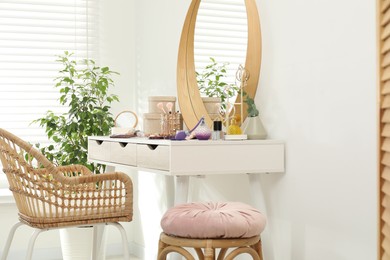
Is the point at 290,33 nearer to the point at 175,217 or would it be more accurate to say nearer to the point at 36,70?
the point at 175,217

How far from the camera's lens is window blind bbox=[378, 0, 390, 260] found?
0.98m

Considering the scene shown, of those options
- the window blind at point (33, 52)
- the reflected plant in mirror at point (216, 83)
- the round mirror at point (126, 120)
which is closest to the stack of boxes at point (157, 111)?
the reflected plant in mirror at point (216, 83)

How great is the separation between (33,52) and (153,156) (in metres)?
1.73

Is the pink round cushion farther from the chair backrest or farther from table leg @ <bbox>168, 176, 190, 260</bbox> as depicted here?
the chair backrest

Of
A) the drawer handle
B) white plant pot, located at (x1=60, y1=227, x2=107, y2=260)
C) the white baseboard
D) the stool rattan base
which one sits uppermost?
the drawer handle

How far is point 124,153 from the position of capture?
3027mm

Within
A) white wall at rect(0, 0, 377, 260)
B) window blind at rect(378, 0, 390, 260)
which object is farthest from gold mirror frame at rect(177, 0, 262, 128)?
window blind at rect(378, 0, 390, 260)

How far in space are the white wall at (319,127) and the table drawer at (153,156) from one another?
482mm

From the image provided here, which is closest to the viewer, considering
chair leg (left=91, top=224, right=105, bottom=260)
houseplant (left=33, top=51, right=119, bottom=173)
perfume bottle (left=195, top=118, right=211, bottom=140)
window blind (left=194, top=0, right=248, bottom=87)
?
perfume bottle (left=195, top=118, right=211, bottom=140)

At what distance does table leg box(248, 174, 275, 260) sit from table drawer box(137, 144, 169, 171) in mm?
403

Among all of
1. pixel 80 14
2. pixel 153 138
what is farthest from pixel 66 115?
pixel 153 138

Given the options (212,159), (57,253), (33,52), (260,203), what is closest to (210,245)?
(212,159)

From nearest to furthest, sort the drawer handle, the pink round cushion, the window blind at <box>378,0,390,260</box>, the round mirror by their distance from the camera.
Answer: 1. the window blind at <box>378,0,390,260</box>
2. the pink round cushion
3. the drawer handle
4. the round mirror

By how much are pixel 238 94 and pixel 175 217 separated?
83cm
